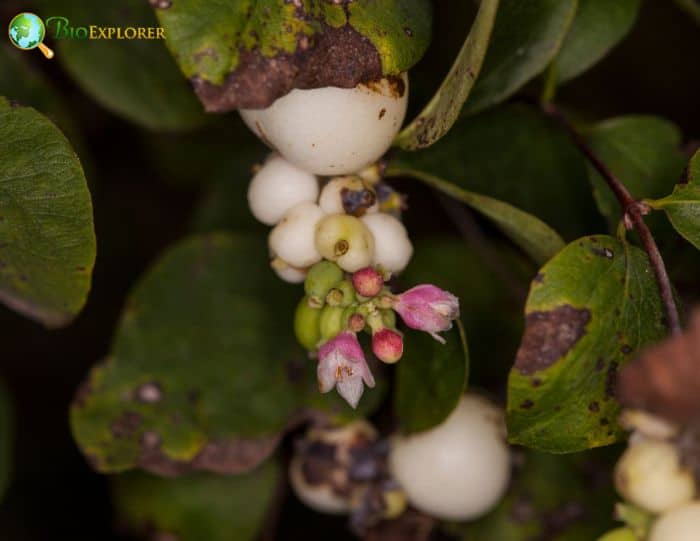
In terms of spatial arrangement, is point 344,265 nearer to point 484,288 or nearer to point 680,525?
point 680,525

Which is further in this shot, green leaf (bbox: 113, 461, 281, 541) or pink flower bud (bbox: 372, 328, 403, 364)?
green leaf (bbox: 113, 461, 281, 541)

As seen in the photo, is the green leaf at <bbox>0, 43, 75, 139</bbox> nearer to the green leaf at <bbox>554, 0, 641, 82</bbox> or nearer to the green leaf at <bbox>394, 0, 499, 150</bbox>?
the green leaf at <bbox>394, 0, 499, 150</bbox>

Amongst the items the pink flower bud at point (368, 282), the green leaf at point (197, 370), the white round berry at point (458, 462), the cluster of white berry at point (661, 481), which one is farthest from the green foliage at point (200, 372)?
the cluster of white berry at point (661, 481)

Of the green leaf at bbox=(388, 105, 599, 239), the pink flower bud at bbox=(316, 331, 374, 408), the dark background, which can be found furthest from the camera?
the dark background

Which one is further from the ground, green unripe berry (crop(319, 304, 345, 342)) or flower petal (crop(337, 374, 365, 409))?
green unripe berry (crop(319, 304, 345, 342))

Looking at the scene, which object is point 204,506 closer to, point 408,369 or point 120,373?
point 120,373

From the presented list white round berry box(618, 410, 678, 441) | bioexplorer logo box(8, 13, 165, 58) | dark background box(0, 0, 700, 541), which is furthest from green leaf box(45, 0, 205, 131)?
white round berry box(618, 410, 678, 441)

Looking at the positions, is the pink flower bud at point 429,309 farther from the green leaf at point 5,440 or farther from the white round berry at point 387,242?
the green leaf at point 5,440
